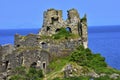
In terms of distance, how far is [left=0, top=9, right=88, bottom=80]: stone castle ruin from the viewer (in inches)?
2185

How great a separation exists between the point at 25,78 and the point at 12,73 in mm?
3203

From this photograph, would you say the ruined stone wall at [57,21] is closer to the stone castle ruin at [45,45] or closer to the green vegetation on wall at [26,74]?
the stone castle ruin at [45,45]

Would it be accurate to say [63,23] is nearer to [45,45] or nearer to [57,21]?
[57,21]

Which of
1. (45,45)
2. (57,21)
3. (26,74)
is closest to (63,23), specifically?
(57,21)

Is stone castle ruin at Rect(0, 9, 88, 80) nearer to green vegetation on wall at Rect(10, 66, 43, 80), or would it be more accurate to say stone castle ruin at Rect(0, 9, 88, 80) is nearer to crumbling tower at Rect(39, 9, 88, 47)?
crumbling tower at Rect(39, 9, 88, 47)

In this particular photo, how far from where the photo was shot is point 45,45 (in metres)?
58.4

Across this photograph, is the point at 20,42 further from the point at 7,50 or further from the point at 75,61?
the point at 75,61

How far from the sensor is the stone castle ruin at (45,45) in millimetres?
55500

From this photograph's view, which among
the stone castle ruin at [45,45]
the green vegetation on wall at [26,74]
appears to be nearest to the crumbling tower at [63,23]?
the stone castle ruin at [45,45]

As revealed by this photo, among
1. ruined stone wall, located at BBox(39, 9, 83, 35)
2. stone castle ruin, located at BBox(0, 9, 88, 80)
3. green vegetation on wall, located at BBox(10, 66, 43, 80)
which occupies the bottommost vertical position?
green vegetation on wall, located at BBox(10, 66, 43, 80)

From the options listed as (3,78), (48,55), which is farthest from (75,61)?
(3,78)

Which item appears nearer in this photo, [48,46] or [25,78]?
[25,78]

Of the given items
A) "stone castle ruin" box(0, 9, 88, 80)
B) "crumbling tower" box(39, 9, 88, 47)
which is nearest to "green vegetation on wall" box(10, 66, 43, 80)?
"stone castle ruin" box(0, 9, 88, 80)

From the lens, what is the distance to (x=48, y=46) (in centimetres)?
5825
